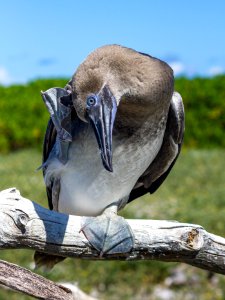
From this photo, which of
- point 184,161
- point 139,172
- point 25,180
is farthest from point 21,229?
point 184,161

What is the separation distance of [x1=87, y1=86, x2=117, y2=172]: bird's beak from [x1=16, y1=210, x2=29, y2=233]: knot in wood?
1.40ft

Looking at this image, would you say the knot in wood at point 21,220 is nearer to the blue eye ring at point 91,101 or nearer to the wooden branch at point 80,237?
the wooden branch at point 80,237

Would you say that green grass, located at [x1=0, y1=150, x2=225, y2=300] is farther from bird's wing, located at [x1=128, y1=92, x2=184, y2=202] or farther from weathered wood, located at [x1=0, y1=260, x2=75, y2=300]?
weathered wood, located at [x1=0, y1=260, x2=75, y2=300]

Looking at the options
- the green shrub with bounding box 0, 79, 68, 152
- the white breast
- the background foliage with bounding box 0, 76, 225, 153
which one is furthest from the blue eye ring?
the green shrub with bounding box 0, 79, 68, 152

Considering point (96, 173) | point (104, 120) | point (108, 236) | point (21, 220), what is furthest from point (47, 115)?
point (104, 120)


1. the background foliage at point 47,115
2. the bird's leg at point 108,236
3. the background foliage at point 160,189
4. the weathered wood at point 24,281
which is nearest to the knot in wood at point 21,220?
the weathered wood at point 24,281

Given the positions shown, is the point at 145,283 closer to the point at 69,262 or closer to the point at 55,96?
the point at 69,262

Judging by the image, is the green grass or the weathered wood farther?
the green grass

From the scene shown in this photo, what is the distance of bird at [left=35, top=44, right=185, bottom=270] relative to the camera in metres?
2.83

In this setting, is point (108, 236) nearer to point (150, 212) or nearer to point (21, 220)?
point (21, 220)

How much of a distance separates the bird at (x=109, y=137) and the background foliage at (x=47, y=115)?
9181mm

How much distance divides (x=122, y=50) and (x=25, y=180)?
6.03 m

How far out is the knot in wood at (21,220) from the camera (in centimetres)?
280

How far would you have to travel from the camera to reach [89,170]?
3352 mm
